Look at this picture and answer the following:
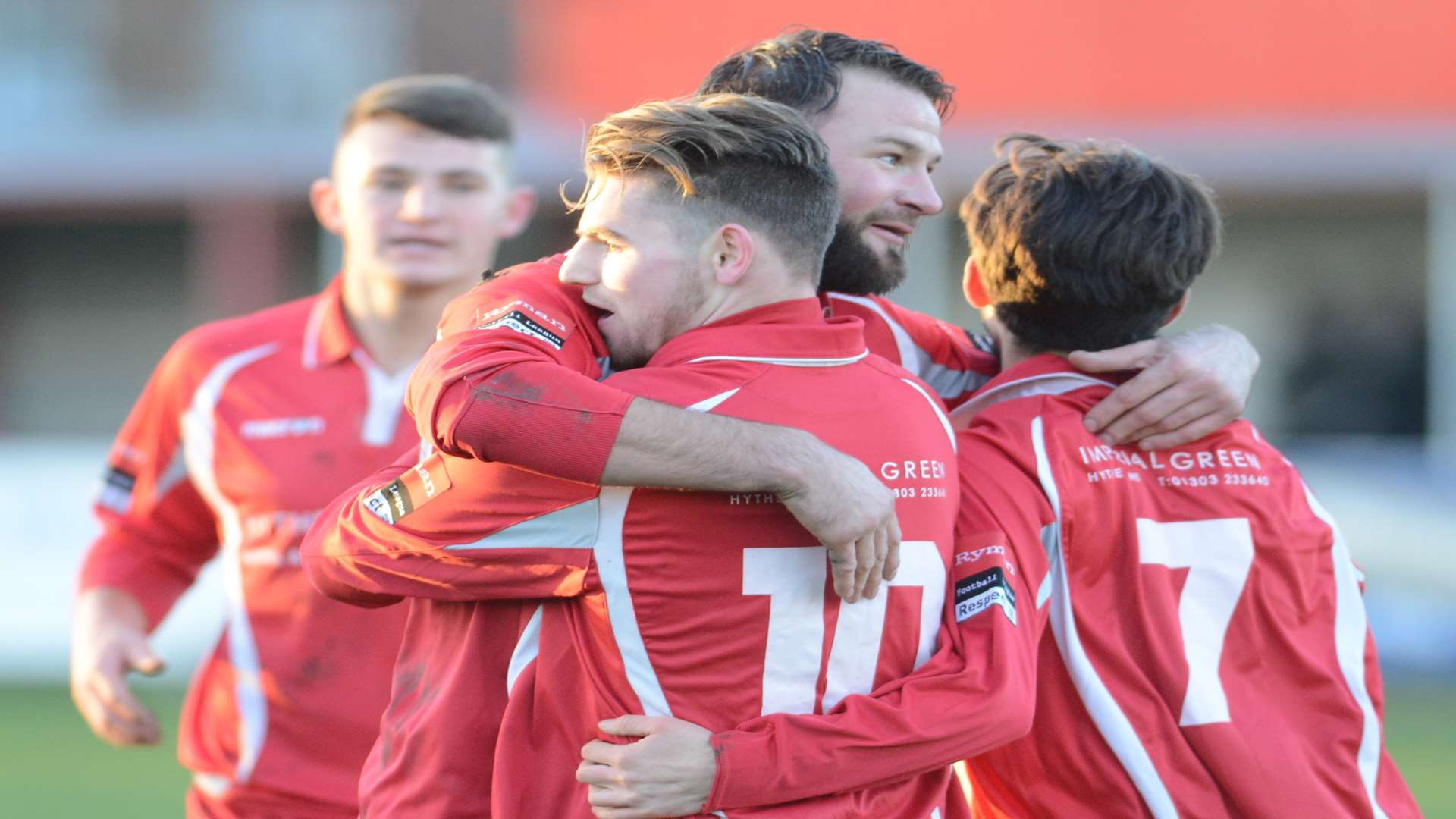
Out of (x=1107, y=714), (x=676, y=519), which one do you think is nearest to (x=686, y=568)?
(x=676, y=519)

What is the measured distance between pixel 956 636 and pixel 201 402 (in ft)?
6.69

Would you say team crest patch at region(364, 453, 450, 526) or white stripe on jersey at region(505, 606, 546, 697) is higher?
team crest patch at region(364, 453, 450, 526)

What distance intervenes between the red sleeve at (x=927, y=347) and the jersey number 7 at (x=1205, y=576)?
501 mm

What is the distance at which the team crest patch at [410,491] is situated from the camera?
85.4 inches

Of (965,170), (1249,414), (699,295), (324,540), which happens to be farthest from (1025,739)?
(1249,414)

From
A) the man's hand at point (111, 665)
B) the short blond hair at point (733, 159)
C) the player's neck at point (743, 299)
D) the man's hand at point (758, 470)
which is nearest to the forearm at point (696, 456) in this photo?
the man's hand at point (758, 470)

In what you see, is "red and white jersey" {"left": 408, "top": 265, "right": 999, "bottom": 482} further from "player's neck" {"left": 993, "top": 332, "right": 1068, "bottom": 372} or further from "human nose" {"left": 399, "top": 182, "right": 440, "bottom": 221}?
"human nose" {"left": 399, "top": 182, "right": 440, "bottom": 221}

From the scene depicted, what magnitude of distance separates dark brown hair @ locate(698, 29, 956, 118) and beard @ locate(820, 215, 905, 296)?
0.68ft

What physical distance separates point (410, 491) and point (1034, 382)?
3.35ft

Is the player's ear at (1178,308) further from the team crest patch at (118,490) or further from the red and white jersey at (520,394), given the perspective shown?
the team crest patch at (118,490)

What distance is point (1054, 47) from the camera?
508 inches

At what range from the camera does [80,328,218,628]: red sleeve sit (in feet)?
12.0

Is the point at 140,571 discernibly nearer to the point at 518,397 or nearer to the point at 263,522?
the point at 263,522

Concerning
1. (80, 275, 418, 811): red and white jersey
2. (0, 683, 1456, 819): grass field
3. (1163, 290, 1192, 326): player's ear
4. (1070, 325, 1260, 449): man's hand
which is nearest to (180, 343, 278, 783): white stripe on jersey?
(80, 275, 418, 811): red and white jersey
